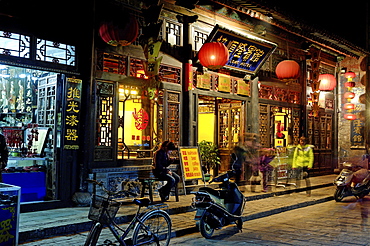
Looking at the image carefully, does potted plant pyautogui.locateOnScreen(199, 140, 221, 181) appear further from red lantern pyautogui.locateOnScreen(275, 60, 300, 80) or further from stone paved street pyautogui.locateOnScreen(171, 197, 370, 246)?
stone paved street pyautogui.locateOnScreen(171, 197, 370, 246)

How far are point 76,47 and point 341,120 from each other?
17.1 m

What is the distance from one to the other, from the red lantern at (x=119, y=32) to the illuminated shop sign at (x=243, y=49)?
3.70 m

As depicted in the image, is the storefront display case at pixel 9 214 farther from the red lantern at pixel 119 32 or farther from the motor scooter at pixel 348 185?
the motor scooter at pixel 348 185

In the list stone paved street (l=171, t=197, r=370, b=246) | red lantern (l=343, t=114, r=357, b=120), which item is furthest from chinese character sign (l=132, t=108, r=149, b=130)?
red lantern (l=343, t=114, r=357, b=120)

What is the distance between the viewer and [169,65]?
41.8 feet

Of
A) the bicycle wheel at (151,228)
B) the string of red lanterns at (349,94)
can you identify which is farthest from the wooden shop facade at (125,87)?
the string of red lanterns at (349,94)

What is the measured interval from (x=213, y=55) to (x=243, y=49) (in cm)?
254

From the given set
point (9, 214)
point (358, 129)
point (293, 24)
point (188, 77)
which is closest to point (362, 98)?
point (358, 129)

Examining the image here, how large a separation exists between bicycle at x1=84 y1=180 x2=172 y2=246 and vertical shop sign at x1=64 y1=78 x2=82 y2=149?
402 cm

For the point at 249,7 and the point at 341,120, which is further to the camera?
the point at 341,120

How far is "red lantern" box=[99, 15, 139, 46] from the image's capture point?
9.86 m

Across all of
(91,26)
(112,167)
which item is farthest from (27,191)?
(91,26)

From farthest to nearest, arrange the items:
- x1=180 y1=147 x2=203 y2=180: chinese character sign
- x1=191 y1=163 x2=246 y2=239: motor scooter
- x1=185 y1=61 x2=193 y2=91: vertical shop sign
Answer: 1. x1=185 y1=61 x2=193 y2=91: vertical shop sign
2. x1=180 y1=147 x2=203 y2=180: chinese character sign
3. x1=191 y1=163 x2=246 y2=239: motor scooter

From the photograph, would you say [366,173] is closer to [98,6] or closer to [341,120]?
[341,120]
